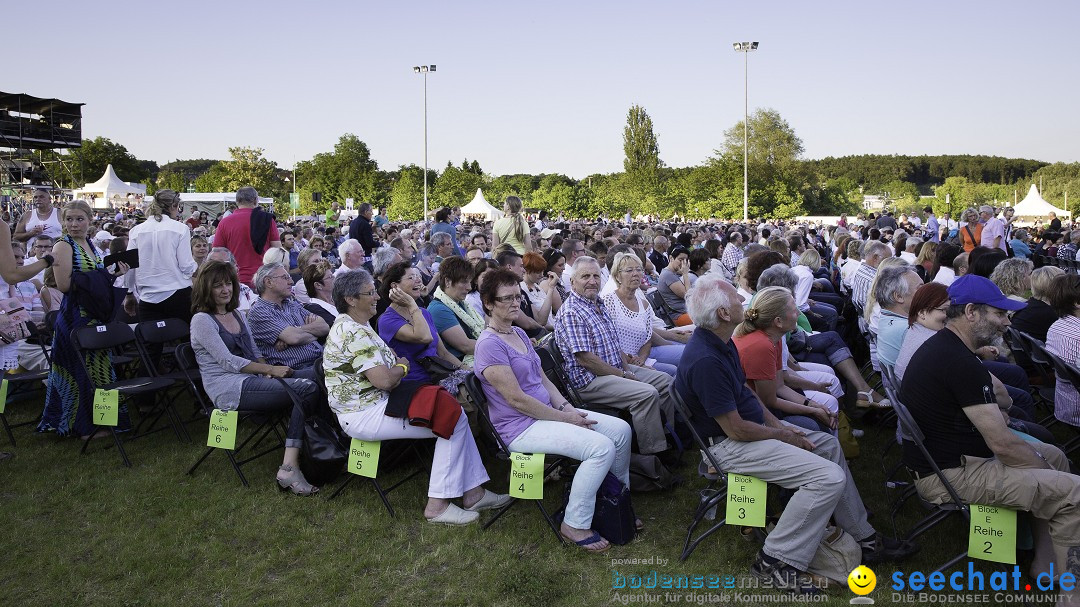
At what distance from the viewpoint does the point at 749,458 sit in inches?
126

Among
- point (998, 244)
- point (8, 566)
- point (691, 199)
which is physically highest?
point (691, 199)

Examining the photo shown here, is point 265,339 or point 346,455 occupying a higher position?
point 265,339

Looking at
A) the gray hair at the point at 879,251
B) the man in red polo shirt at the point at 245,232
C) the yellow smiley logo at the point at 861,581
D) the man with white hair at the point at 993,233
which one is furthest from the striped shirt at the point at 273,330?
the man with white hair at the point at 993,233

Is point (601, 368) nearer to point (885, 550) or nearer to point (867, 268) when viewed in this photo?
point (885, 550)

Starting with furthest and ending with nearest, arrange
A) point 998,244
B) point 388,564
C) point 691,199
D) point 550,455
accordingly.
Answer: point 691,199 < point 998,244 < point 550,455 < point 388,564

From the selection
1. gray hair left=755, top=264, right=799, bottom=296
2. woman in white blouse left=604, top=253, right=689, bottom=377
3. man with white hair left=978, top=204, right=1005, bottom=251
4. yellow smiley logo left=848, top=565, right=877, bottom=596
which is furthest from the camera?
man with white hair left=978, top=204, right=1005, bottom=251

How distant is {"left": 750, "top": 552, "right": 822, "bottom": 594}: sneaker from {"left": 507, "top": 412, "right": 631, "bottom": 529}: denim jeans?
827mm

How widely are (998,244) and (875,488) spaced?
9272mm

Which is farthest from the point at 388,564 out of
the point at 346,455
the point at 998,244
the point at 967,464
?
the point at 998,244

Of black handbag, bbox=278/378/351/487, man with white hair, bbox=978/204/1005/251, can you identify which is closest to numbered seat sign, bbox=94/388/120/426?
black handbag, bbox=278/378/351/487

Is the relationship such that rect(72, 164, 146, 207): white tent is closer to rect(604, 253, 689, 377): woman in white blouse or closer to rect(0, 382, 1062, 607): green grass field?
rect(0, 382, 1062, 607): green grass field

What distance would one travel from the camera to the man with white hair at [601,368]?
4.26 m

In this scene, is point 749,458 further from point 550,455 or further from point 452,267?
point 452,267

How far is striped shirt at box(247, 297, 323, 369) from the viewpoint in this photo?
15.9 feet
